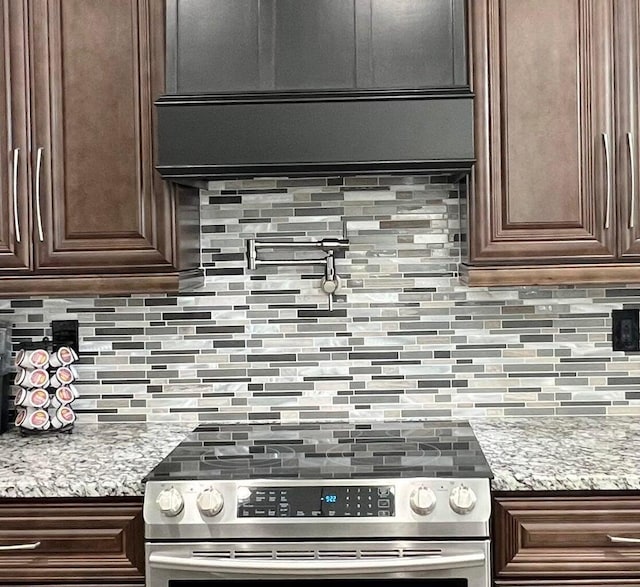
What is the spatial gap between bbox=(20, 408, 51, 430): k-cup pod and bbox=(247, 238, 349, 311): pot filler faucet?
0.73 m

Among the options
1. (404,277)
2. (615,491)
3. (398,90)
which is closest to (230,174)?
(398,90)

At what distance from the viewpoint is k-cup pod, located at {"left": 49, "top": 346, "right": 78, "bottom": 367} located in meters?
2.50

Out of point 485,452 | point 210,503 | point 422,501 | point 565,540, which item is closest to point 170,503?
point 210,503

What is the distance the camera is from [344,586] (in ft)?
6.31

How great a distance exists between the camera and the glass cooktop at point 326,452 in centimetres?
201

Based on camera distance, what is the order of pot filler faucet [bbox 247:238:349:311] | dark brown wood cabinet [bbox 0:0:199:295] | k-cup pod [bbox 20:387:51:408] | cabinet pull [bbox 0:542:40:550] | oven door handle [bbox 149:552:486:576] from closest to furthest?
oven door handle [bbox 149:552:486:576] → cabinet pull [bbox 0:542:40:550] → dark brown wood cabinet [bbox 0:0:199:295] → k-cup pod [bbox 20:387:51:408] → pot filler faucet [bbox 247:238:349:311]

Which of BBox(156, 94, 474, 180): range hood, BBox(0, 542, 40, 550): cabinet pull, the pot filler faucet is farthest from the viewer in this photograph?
the pot filler faucet

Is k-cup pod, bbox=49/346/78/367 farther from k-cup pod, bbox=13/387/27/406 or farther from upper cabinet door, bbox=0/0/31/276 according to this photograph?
upper cabinet door, bbox=0/0/31/276

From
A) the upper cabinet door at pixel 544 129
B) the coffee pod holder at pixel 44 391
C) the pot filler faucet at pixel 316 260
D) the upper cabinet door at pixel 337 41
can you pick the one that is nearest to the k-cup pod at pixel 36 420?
the coffee pod holder at pixel 44 391

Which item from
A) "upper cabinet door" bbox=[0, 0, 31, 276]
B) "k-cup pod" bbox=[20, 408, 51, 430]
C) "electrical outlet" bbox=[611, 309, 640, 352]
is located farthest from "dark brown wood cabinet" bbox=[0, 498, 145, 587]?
"electrical outlet" bbox=[611, 309, 640, 352]

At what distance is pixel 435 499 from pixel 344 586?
0.28m

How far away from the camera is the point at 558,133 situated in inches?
88.3

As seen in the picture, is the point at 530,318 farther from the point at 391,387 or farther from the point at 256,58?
the point at 256,58

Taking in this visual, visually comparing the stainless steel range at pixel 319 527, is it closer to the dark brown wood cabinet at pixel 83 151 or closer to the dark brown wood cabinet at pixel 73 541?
the dark brown wood cabinet at pixel 73 541
